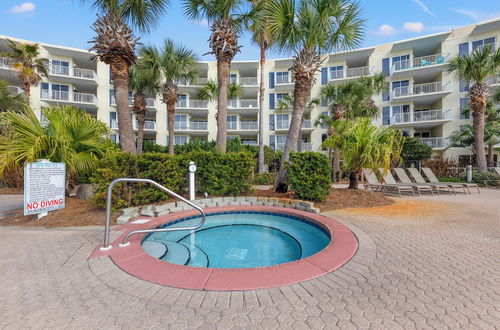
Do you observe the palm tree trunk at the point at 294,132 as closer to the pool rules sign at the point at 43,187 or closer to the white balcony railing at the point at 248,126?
the pool rules sign at the point at 43,187

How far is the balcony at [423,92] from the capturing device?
67.2 feet

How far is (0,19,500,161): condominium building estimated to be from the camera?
20266 mm

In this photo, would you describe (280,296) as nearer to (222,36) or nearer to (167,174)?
(167,174)

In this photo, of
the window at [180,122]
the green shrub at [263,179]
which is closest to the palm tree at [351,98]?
the green shrub at [263,179]

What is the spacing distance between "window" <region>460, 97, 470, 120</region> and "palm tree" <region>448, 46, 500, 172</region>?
7154 millimetres

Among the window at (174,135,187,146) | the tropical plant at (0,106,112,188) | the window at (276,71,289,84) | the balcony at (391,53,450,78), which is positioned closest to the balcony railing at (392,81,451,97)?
the balcony at (391,53,450,78)

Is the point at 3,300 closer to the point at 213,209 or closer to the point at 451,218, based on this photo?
the point at 213,209

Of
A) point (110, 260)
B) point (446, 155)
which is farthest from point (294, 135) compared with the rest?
point (446, 155)

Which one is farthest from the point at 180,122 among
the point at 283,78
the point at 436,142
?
the point at 436,142

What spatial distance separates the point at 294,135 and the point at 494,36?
2618 cm

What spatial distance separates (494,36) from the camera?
1884 centimetres

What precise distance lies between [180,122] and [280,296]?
2468cm

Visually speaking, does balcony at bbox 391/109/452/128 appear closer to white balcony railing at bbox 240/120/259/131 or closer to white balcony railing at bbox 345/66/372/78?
white balcony railing at bbox 345/66/372/78

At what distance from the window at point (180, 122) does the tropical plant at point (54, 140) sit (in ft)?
58.1
